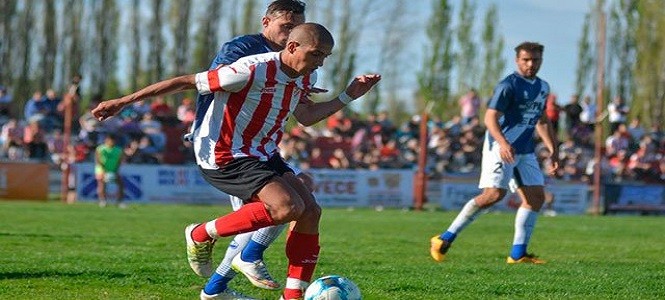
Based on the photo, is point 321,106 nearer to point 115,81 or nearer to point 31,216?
point 31,216

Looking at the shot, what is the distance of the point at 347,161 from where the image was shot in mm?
29453

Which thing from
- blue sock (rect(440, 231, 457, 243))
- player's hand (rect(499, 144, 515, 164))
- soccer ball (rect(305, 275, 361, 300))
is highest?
player's hand (rect(499, 144, 515, 164))

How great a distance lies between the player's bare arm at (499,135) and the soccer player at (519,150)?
12 mm

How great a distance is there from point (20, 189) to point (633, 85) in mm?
32818

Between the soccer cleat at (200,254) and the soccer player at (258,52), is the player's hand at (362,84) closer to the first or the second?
the soccer player at (258,52)

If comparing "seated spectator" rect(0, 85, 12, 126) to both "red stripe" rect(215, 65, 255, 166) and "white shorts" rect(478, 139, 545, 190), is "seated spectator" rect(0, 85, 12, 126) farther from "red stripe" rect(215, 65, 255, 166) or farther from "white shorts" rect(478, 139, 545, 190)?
"red stripe" rect(215, 65, 255, 166)

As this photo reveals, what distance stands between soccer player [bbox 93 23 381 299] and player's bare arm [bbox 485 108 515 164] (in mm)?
3696

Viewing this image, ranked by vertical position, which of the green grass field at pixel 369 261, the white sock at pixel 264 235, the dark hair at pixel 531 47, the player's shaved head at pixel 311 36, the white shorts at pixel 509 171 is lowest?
the green grass field at pixel 369 261

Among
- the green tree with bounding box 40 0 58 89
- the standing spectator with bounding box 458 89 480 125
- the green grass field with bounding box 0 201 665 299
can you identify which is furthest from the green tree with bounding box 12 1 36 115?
the green grass field with bounding box 0 201 665 299

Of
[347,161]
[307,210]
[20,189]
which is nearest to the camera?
[307,210]

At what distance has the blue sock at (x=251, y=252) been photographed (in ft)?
27.9

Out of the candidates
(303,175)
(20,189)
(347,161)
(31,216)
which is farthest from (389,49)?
(303,175)

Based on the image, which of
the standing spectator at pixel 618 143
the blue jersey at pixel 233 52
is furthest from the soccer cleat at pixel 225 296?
the standing spectator at pixel 618 143

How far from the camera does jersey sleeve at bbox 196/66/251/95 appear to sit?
24.5ft
